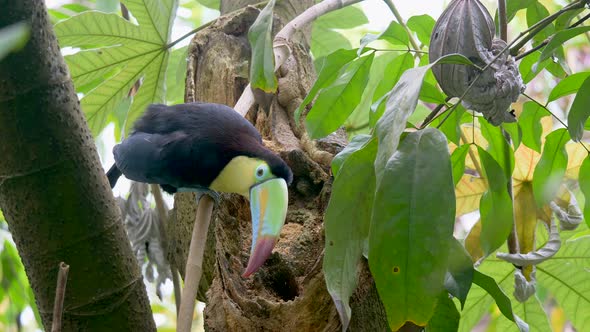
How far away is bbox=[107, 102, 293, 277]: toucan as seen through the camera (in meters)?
1.19

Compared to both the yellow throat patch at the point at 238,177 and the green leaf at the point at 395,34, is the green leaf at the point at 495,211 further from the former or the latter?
the yellow throat patch at the point at 238,177

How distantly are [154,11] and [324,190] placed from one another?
666mm

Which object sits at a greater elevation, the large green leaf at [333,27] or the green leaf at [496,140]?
the large green leaf at [333,27]

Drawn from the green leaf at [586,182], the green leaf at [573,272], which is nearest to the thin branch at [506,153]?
the green leaf at [586,182]

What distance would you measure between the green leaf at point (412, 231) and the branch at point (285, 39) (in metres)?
0.71

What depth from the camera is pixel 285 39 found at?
54.1 inches

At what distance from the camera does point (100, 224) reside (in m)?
0.99

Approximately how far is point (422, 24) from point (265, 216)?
464 millimetres

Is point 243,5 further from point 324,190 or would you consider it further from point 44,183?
point 44,183

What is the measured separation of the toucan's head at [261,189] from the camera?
1.04m

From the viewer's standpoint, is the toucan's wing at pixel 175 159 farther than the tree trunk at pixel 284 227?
Yes

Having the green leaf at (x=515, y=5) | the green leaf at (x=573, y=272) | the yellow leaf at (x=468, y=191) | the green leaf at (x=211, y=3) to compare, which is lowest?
the green leaf at (x=573, y=272)

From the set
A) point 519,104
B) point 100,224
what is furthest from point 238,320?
point 519,104

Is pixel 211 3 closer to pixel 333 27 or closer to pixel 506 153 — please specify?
pixel 333 27
